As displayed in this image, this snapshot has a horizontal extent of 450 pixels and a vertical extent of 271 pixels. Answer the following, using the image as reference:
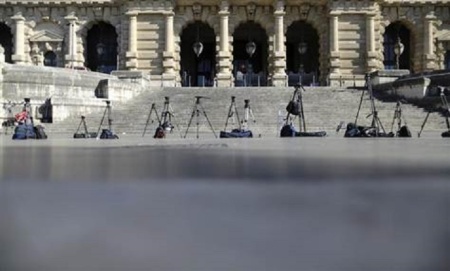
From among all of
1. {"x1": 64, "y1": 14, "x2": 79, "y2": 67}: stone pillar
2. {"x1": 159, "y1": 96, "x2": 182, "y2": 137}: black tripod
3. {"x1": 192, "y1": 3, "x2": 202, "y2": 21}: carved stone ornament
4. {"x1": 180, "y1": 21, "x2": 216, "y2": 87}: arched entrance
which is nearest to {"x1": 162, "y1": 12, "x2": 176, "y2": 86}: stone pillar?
{"x1": 192, "y1": 3, "x2": 202, "y2": 21}: carved stone ornament

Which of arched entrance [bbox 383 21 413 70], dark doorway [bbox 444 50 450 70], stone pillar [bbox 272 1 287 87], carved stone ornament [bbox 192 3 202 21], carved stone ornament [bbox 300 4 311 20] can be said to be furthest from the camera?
arched entrance [bbox 383 21 413 70]

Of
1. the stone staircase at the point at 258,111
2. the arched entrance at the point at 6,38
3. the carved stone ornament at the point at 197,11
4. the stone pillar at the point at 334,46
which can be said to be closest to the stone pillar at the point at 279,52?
the stone pillar at the point at 334,46

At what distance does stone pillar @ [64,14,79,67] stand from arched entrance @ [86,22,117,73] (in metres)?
1.70

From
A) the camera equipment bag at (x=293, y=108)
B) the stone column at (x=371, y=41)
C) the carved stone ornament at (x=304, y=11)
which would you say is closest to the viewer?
the camera equipment bag at (x=293, y=108)

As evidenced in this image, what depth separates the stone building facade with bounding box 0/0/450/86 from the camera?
128 ft

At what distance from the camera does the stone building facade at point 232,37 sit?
128 ft

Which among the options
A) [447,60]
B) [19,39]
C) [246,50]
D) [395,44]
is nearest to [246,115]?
[246,50]

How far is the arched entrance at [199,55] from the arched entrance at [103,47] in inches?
210

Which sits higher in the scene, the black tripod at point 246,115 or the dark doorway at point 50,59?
the dark doorway at point 50,59

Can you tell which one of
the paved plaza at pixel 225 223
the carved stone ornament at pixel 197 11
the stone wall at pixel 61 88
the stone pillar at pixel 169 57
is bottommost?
the paved plaza at pixel 225 223

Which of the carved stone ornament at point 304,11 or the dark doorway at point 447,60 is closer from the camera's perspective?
the carved stone ornament at point 304,11

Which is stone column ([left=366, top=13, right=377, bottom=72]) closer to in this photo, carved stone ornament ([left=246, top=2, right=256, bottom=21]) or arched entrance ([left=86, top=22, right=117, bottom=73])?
carved stone ornament ([left=246, top=2, right=256, bottom=21])

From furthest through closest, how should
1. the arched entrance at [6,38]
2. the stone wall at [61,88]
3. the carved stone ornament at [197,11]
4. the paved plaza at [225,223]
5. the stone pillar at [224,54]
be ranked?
1. the arched entrance at [6,38]
2. the carved stone ornament at [197,11]
3. the stone pillar at [224,54]
4. the stone wall at [61,88]
5. the paved plaza at [225,223]

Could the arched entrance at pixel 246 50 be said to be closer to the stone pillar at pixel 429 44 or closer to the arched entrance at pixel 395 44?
the arched entrance at pixel 395 44
